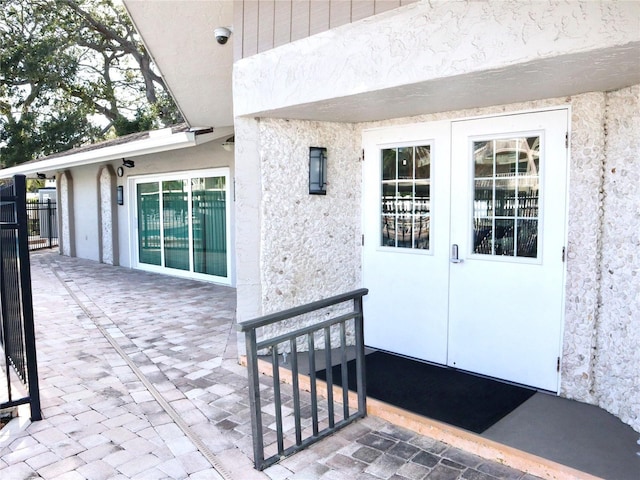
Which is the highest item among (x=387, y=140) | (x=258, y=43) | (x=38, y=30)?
(x=38, y=30)

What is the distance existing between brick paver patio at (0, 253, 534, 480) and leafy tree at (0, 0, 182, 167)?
41.7ft

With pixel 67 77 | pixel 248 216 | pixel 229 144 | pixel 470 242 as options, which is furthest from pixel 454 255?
pixel 67 77

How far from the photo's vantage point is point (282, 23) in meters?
4.40

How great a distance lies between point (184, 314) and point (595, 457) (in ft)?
18.5

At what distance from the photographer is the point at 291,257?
485 centimetres

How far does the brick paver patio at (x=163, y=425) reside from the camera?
9.85ft

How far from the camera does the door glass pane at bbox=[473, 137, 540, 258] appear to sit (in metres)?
4.02

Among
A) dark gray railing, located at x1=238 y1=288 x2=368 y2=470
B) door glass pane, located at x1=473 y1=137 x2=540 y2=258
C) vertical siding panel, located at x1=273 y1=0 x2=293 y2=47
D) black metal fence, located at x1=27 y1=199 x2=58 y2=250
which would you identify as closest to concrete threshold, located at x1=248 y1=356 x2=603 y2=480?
dark gray railing, located at x1=238 y1=288 x2=368 y2=470

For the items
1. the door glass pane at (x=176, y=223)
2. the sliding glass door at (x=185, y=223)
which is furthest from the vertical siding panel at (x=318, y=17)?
the door glass pane at (x=176, y=223)

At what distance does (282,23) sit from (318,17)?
449mm

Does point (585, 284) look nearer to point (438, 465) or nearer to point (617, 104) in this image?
point (617, 104)

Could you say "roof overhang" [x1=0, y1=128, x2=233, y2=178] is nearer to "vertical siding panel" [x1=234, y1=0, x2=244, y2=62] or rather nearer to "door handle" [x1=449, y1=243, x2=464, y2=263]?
"vertical siding panel" [x1=234, y1=0, x2=244, y2=62]

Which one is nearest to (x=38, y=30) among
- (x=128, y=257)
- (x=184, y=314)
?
(x=128, y=257)

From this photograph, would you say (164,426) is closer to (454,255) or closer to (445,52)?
(454,255)
